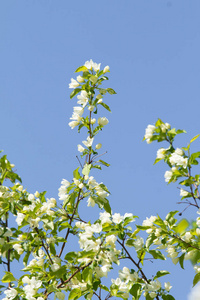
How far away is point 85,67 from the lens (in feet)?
14.3

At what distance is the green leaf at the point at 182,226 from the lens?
11.1 feet

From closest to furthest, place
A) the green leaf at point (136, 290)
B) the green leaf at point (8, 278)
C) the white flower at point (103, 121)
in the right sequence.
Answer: the green leaf at point (136, 290), the green leaf at point (8, 278), the white flower at point (103, 121)

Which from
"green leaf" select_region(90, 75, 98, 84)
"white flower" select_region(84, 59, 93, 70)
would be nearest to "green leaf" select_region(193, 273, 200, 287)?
"green leaf" select_region(90, 75, 98, 84)

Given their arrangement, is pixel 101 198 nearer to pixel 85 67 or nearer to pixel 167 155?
pixel 167 155

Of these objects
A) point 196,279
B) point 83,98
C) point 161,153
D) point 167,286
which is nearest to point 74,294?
point 167,286

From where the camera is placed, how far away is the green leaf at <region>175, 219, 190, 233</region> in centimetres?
338

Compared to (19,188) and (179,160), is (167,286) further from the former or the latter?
(19,188)

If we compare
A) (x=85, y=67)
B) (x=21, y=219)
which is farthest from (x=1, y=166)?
(x=85, y=67)

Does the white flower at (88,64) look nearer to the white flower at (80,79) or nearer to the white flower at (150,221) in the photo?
the white flower at (80,79)

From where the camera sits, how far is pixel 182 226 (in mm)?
3395

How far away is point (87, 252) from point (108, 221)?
0.34 metres

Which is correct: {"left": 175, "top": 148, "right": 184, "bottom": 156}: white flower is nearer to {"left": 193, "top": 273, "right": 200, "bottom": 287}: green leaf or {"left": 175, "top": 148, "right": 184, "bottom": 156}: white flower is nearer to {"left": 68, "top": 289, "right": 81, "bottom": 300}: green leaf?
{"left": 193, "top": 273, "right": 200, "bottom": 287}: green leaf

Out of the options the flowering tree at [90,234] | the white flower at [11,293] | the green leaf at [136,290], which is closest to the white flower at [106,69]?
the flowering tree at [90,234]

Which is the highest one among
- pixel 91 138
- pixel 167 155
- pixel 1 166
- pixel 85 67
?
pixel 85 67
